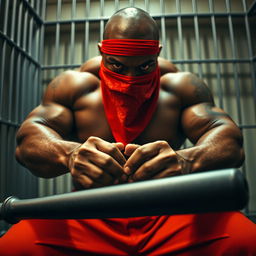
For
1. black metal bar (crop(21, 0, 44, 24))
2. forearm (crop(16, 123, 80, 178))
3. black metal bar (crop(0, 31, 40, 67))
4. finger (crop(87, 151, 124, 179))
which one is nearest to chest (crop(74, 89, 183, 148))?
forearm (crop(16, 123, 80, 178))

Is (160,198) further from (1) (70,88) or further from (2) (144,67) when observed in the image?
(1) (70,88)

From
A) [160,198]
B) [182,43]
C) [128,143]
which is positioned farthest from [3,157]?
[182,43]

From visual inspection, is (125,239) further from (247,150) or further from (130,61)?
(247,150)

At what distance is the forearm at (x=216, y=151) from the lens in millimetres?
676

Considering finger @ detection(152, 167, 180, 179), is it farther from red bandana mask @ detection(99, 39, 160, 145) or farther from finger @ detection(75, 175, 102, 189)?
red bandana mask @ detection(99, 39, 160, 145)

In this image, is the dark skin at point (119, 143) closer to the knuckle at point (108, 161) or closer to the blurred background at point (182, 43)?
the knuckle at point (108, 161)

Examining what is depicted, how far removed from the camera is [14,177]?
3.88 feet

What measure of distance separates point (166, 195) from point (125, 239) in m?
0.38

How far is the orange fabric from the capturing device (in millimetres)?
542

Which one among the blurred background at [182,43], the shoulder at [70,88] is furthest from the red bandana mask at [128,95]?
the blurred background at [182,43]

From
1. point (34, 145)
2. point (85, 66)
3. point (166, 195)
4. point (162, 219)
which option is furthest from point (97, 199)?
point (85, 66)

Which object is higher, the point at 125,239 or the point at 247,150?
the point at 247,150

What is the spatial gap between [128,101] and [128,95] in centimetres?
2

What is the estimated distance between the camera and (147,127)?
91cm
